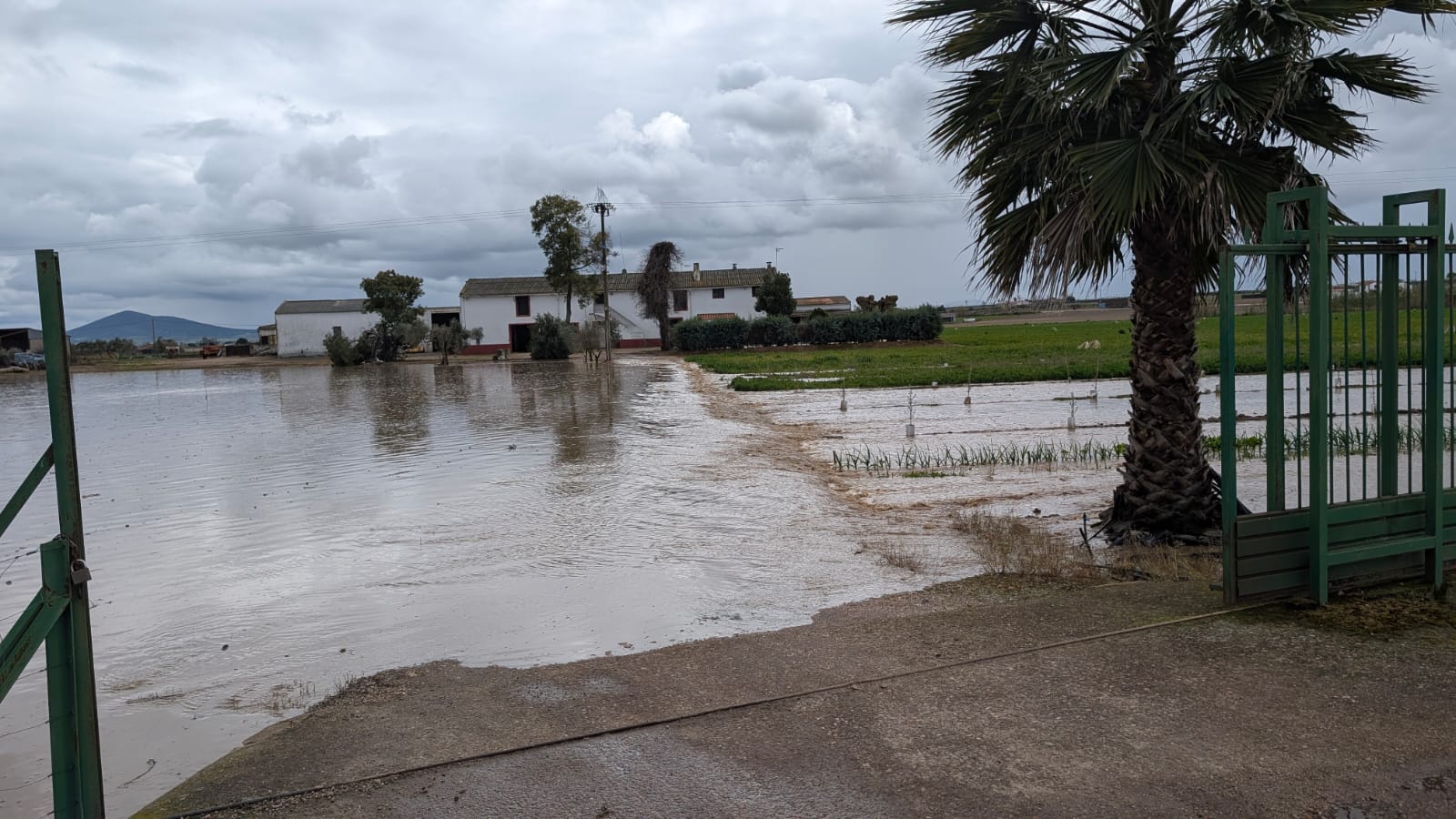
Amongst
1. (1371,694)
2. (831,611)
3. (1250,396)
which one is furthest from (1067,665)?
(1250,396)

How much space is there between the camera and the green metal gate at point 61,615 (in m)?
3.04

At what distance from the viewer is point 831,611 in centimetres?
675

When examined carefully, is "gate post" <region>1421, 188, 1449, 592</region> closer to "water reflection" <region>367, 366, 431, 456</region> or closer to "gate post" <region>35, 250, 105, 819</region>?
"gate post" <region>35, 250, 105, 819</region>

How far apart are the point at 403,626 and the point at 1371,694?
18.4 ft

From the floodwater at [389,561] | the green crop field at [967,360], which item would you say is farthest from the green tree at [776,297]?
the floodwater at [389,561]

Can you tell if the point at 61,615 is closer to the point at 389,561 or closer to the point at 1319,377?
the point at 1319,377

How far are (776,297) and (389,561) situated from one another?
Answer: 65159mm

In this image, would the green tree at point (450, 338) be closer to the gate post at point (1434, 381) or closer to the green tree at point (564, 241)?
the green tree at point (564, 241)

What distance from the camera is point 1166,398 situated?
8562 millimetres

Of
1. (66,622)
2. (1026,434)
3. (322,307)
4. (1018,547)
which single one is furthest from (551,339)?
(66,622)

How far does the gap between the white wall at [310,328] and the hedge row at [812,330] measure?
32.0 metres

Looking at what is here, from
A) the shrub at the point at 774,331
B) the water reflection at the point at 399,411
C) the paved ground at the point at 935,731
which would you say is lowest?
the paved ground at the point at 935,731

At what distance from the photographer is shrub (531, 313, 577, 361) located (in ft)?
206

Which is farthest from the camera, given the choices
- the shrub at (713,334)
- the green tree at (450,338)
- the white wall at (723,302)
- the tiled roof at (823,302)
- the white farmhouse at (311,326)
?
the tiled roof at (823,302)
